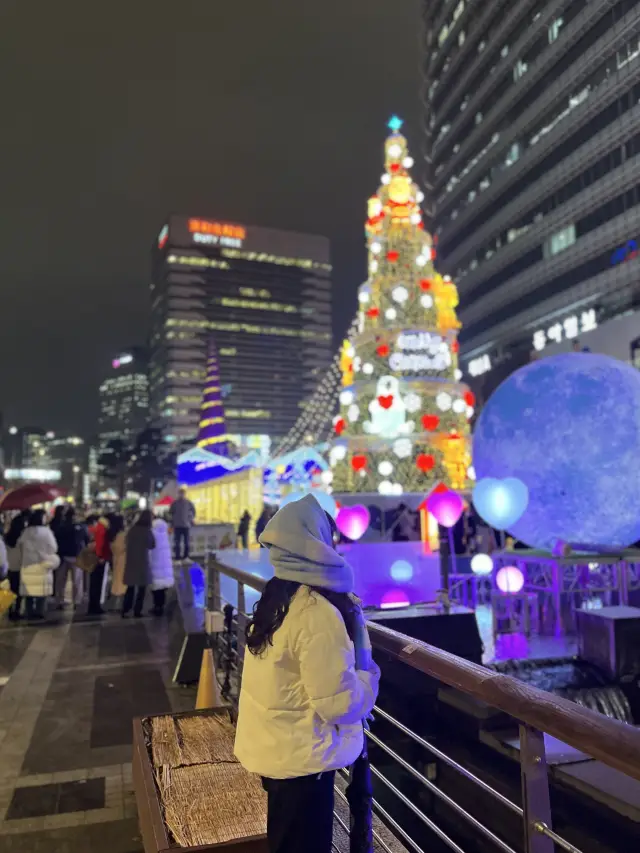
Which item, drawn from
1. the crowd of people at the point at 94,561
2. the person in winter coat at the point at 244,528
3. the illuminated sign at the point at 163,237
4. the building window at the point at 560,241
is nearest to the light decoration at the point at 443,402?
the person in winter coat at the point at 244,528

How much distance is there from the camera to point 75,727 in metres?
5.45

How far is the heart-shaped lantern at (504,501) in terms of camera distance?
760 centimetres

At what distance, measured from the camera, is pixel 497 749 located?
478 centimetres

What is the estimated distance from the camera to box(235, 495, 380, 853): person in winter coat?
204 cm

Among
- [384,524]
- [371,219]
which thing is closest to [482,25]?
[371,219]

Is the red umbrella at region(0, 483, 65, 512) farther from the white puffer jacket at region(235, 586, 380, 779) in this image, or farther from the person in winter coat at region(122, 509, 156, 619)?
the white puffer jacket at region(235, 586, 380, 779)

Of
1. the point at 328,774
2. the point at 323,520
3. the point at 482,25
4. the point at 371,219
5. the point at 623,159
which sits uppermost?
the point at 482,25

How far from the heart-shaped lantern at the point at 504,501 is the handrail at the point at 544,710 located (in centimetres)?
553

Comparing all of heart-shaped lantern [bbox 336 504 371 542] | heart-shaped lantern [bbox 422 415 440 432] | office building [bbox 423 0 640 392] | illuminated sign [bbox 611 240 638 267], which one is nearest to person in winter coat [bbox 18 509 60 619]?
heart-shaped lantern [bbox 336 504 371 542]

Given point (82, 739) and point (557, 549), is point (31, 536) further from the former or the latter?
point (557, 549)

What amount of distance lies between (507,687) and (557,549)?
6581mm

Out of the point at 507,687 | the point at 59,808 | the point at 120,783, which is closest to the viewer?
the point at 507,687

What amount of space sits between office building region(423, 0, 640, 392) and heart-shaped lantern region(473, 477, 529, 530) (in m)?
25.8

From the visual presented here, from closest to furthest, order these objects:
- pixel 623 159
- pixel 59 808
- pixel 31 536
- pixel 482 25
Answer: pixel 59 808, pixel 31 536, pixel 623 159, pixel 482 25
